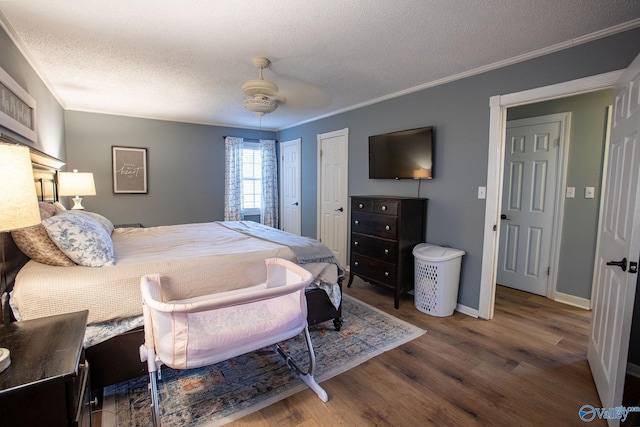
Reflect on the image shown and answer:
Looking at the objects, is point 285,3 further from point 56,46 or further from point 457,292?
point 457,292

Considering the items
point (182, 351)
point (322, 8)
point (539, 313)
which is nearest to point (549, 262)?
point (539, 313)

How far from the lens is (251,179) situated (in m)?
5.72

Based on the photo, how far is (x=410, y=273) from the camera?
3.26m

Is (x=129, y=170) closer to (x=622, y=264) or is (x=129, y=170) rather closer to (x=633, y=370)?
(x=622, y=264)

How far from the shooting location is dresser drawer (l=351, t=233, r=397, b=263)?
3.15 metres

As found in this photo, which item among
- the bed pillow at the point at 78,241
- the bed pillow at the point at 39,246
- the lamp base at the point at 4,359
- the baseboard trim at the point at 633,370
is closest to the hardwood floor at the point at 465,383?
the baseboard trim at the point at 633,370

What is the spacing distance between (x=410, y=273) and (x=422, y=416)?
1699 mm

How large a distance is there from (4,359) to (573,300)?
14.3 feet

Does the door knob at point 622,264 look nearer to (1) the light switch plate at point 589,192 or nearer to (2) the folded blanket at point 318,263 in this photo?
(2) the folded blanket at point 318,263

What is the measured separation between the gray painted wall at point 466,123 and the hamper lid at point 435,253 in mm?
124

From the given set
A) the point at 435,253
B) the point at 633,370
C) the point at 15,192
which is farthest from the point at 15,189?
the point at 633,370

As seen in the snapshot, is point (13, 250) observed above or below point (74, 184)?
below

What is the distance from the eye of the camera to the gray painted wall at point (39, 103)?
6.82 feet

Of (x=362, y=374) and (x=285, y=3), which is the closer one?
(x=285, y=3)
